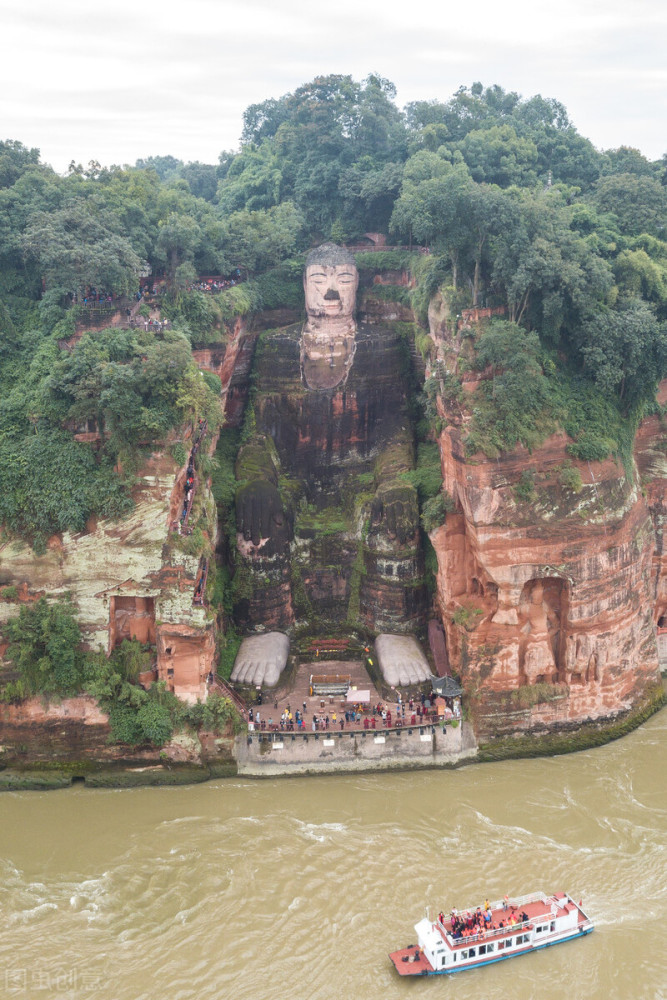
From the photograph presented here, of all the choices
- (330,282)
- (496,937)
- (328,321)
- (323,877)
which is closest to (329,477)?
(328,321)

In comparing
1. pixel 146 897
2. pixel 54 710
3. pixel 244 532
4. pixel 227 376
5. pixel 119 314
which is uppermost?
pixel 119 314

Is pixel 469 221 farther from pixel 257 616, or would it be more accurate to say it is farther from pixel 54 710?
pixel 54 710

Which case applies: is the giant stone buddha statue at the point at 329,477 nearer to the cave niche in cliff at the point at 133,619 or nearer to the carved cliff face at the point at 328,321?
the carved cliff face at the point at 328,321

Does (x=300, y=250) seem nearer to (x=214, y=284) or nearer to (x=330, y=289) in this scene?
(x=330, y=289)

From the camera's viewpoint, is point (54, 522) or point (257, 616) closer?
point (54, 522)

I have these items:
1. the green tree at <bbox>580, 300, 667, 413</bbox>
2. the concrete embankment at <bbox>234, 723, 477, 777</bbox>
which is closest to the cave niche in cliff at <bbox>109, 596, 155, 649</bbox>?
the concrete embankment at <bbox>234, 723, 477, 777</bbox>

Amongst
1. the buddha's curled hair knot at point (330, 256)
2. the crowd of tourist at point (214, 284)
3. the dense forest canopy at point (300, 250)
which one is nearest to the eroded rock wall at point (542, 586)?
the dense forest canopy at point (300, 250)

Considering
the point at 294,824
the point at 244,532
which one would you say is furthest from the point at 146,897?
the point at 244,532
